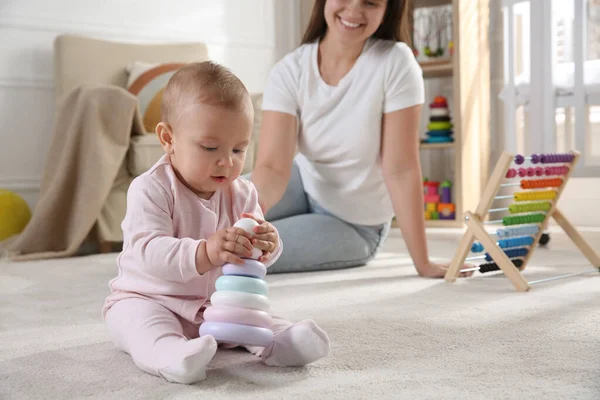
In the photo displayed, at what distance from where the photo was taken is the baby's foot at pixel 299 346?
95cm

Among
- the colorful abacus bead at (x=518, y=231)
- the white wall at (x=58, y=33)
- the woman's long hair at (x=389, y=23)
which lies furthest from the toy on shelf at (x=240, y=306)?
the white wall at (x=58, y=33)

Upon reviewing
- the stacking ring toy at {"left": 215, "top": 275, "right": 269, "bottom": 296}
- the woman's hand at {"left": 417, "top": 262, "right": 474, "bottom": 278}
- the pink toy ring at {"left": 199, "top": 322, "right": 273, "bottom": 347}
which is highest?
the stacking ring toy at {"left": 215, "top": 275, "right": 269, "bottom": 296}

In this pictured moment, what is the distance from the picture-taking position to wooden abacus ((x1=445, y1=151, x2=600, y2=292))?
1694 millimetres

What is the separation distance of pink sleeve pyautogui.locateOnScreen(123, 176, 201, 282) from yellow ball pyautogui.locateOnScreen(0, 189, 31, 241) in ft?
6.29

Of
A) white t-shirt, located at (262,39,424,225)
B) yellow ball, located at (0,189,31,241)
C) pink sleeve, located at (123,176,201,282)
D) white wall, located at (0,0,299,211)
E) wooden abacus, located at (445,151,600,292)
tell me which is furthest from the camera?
white wall, located at (0,0,299,211)

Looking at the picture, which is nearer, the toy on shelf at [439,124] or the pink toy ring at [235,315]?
the pink toy ring at [235,315]

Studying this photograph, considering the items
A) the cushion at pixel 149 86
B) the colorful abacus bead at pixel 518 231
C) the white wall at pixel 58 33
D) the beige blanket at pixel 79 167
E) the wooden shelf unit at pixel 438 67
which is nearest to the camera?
the colorful abacus bead at pixel 518 231

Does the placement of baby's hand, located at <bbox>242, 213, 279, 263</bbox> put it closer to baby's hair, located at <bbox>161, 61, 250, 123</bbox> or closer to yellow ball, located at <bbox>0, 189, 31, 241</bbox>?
baby's hair, located at <bbox>161, 61, 250, 123</bbox>

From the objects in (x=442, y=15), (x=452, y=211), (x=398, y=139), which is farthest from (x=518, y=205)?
(x=442, y=15)

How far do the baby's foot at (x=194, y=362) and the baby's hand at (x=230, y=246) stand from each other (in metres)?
0.11

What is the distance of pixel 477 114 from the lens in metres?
3.72

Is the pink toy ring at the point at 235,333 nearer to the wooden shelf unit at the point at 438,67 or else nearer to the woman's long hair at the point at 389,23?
the woman's long hair at the point at 389,23

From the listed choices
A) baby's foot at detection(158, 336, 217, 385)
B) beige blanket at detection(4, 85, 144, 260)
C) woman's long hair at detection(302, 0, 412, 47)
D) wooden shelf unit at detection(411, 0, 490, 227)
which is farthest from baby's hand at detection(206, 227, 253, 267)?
wooden shelf unit at detection(411, 0, 490, 227)

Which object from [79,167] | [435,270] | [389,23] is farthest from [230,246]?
[79,167]
